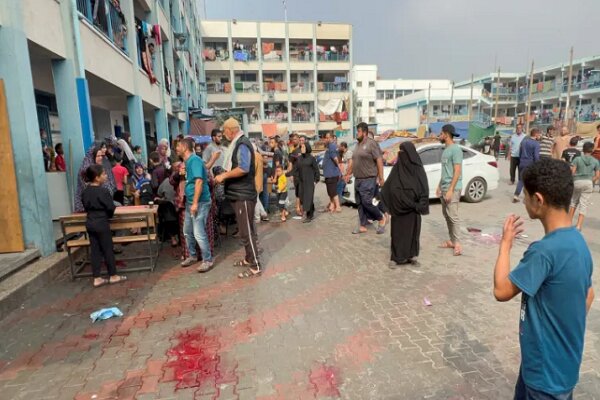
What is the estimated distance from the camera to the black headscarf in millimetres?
5121

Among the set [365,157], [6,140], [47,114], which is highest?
[47,114]

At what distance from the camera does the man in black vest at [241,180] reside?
493 centimetres

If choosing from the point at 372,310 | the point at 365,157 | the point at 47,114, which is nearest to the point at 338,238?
the point at 365,157

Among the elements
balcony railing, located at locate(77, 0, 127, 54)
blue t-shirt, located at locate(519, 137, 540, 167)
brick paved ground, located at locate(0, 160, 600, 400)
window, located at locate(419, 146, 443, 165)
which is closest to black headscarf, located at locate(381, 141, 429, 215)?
brick paved ground, located at locate(0, 160, 600, 400)

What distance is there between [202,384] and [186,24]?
89.5 feet

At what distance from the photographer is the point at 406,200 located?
5.11 meters

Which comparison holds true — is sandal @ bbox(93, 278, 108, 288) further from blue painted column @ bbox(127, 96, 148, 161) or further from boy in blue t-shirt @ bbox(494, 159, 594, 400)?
blue painted column @ bbox(127, 96, 148, 161)

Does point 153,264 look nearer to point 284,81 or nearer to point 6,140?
point 6,140

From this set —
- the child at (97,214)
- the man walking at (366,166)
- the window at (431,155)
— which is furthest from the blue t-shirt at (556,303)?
the window at (431,155)

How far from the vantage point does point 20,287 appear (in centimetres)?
460

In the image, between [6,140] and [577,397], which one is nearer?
[577,397]

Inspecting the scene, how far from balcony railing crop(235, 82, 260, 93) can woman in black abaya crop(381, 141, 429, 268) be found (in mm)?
35678

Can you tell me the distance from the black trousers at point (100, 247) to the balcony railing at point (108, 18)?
575cm

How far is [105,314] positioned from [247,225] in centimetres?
188
